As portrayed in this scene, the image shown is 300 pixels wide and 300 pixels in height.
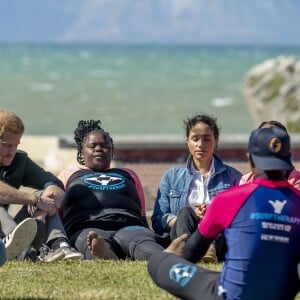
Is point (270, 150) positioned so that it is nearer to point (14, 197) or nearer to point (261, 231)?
point (261, 231)

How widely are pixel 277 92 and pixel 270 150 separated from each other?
798 inches

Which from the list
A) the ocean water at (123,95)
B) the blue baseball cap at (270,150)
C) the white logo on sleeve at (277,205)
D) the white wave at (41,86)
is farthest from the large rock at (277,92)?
the white wave at (41,86)

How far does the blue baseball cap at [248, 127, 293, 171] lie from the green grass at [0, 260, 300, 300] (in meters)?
1.23

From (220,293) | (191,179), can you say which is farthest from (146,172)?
(220,293)

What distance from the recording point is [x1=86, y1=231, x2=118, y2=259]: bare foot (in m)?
7.77

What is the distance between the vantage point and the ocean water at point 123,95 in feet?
160

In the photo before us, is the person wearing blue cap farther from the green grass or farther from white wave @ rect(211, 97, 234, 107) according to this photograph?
white wave @ rect(211, 97, 234, 107)

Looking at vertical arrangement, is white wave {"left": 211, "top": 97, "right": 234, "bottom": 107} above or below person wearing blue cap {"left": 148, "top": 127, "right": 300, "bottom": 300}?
above

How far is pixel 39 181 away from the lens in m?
8.28

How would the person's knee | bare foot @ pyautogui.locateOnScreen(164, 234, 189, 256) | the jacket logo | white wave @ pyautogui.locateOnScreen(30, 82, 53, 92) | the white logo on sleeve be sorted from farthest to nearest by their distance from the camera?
1. white wave @ pyautogui.locateOnScreen(30, 82, 53, 92)
2. the jacket logo
3. the person's knee
4. bare foot @ pyautogui.locateOnScreen(164, 234, 189, 256)
5. the white logo on sleeve

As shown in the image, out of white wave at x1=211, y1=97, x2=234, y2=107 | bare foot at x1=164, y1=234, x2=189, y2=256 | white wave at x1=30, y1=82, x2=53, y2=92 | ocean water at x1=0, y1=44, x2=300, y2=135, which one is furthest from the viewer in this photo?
white wave at x1=30, y1=82, x2=53, y2=92

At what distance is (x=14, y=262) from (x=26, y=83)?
229 feet

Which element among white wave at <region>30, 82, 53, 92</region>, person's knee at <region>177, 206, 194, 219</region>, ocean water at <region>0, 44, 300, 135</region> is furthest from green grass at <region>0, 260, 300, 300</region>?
white wave at <region>30, 82, 53, 92</region>

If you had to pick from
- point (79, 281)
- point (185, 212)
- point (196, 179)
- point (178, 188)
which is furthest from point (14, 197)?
point (196, 179)
